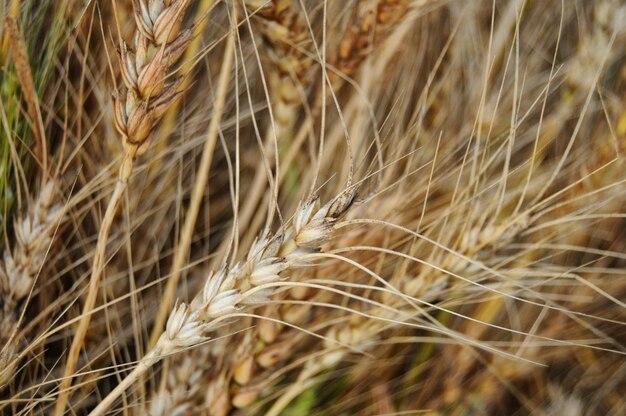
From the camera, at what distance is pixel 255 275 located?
0.45m

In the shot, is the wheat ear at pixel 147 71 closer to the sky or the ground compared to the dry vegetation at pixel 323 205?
closer to the sky

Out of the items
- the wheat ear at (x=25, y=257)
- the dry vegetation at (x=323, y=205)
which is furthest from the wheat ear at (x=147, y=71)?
the wheat ear at (x=25, y=257)

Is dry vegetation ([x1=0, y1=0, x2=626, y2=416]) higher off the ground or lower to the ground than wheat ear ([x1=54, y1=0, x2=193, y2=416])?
lower

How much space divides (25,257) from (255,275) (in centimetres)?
25

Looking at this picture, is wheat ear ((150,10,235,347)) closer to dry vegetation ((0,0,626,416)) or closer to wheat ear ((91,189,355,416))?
dry vegetation ((0,0,626,416))

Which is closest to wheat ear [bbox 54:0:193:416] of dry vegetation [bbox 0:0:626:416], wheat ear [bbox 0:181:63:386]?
dry vegetation [bbox 0:0:626:416]

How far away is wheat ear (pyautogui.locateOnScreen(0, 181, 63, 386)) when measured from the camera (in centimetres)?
60

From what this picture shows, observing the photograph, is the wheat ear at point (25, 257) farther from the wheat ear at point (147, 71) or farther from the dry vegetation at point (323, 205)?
the wheat ear at point (147, 71)

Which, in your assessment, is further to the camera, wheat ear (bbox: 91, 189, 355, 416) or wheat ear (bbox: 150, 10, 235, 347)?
wheat ear (bbox: 150, 10, 235, 347)

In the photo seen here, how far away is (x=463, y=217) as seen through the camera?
71 centimetres

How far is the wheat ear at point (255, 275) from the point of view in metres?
0.44

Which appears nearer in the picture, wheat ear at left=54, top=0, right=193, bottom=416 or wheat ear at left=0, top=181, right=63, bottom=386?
wheat ear at left=54, top=0, right=193, bottom=416

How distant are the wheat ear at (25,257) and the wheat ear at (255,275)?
18 centimetres

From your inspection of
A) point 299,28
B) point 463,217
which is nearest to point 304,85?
point 299,28
